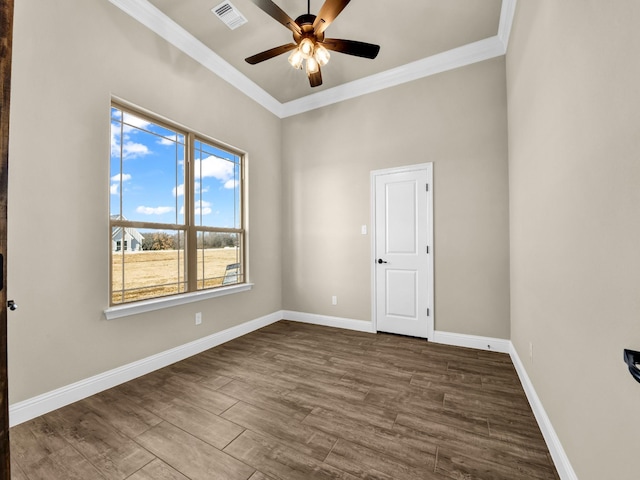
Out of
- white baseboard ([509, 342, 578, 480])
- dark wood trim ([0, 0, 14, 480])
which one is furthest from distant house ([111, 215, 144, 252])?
white baseboard ([509, 342, 578, 480])

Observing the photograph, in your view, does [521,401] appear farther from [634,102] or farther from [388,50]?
[388,50]

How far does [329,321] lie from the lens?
13.3ft

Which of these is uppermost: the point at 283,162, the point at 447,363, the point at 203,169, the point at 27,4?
the point at 27,4

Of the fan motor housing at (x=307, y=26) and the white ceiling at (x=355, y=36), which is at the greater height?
the white ceiling at (x=355, y=36)

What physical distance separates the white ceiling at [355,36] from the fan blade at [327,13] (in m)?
0.60

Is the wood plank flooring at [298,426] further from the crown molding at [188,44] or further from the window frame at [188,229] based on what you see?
the crown molding at [188,44]

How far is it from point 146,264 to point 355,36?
322 cm

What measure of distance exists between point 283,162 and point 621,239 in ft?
13.5

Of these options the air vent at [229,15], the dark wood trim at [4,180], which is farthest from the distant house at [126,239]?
the air vent at [229,15]

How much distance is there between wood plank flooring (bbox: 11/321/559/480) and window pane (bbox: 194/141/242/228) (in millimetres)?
1666

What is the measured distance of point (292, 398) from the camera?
2.17 m

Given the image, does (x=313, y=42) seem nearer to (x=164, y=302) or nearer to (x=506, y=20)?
(x=506, y=20)

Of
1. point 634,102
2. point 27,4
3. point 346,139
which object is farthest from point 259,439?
point 346,139

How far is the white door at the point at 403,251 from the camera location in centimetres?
344
